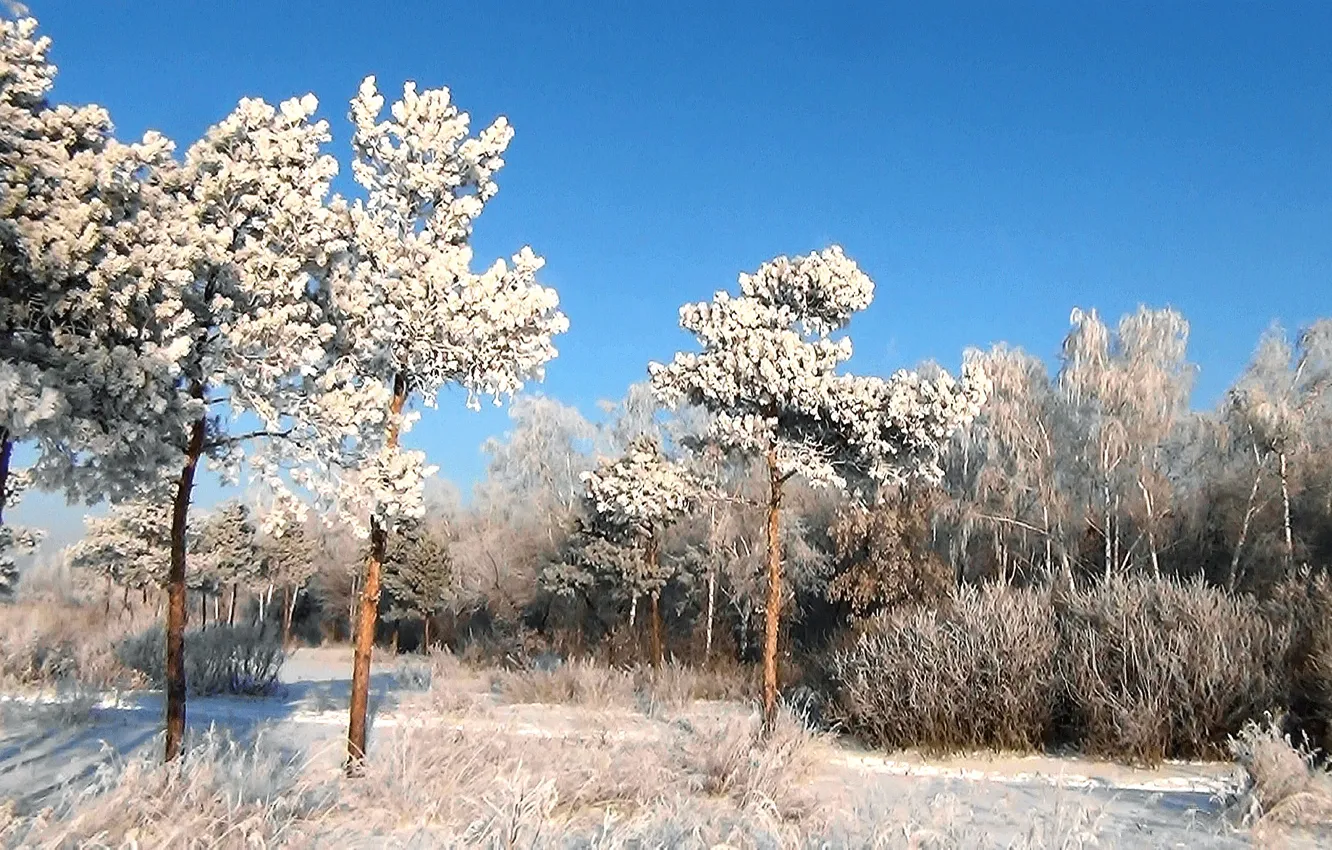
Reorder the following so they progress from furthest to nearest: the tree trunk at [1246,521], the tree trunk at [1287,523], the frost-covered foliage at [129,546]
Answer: the frost-covered foliage at [129,546], the tree trunk at [1246,521], the tree trunk at [1287,523]

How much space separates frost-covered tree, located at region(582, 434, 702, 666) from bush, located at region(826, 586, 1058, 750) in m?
3.56

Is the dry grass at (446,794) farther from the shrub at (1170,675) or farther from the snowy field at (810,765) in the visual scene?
the shrub at (1170,675)

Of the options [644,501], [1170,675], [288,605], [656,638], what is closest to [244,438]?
[644,501]

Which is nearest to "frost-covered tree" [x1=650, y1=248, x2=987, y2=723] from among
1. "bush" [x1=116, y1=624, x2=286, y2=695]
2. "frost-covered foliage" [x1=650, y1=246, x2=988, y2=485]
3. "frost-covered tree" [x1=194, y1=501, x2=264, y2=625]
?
"frost-covered foliage" [x1=650, y1=246, x2=988, y2=485]

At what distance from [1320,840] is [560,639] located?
25.6 metres

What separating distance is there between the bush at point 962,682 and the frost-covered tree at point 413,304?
21.6ft

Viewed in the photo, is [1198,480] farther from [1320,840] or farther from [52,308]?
[52,308]

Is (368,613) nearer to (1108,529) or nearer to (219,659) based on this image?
(219,659)

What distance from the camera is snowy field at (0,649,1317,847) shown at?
706cm

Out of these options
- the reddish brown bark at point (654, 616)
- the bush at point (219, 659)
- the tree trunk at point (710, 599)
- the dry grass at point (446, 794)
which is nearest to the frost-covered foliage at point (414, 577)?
the tree trunk at point (710, 599)

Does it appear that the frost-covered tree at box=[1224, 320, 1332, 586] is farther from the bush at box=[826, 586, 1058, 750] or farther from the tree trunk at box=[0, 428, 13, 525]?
the tree trunk at box=[0, 428, 13, 525]

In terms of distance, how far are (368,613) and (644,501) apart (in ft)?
18.0

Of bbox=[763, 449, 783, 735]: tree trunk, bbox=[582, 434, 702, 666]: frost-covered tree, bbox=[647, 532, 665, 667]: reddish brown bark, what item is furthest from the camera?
bbox=[647, 532, 665, 667]: reddish brown bark

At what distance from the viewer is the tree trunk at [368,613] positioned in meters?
9.80
